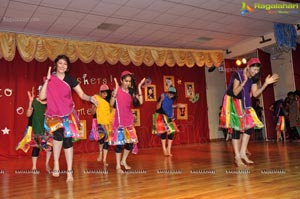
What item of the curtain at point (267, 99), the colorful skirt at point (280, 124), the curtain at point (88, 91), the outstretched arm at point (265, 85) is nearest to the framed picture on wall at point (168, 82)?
the curtain at point (88, 91)

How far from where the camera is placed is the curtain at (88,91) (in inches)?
266

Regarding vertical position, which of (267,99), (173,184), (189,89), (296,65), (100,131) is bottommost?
(173,184)

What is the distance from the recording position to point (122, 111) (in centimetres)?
369

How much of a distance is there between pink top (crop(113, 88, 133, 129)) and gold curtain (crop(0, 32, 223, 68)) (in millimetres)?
3855

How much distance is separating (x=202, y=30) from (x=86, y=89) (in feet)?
11.2

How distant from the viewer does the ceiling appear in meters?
5.70

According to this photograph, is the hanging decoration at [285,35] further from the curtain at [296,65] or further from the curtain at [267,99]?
the curtain at [267,99]

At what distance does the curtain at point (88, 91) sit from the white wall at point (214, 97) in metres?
0.39

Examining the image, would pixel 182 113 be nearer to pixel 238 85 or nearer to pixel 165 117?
pixel 165 117

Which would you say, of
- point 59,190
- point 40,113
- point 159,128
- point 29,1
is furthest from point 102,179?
point 29,1

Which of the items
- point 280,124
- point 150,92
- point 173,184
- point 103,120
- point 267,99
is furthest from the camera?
point 150,92

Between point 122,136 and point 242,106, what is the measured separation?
5.16ft

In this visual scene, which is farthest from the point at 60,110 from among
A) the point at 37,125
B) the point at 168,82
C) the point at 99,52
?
the point at 168,82

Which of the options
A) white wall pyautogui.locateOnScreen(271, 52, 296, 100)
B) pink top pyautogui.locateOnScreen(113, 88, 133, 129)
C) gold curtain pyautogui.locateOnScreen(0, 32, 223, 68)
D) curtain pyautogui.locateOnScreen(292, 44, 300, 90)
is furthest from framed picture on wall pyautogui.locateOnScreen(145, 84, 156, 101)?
pink top pyautogui.locateOnScreen(113, 88, 133, 129)
